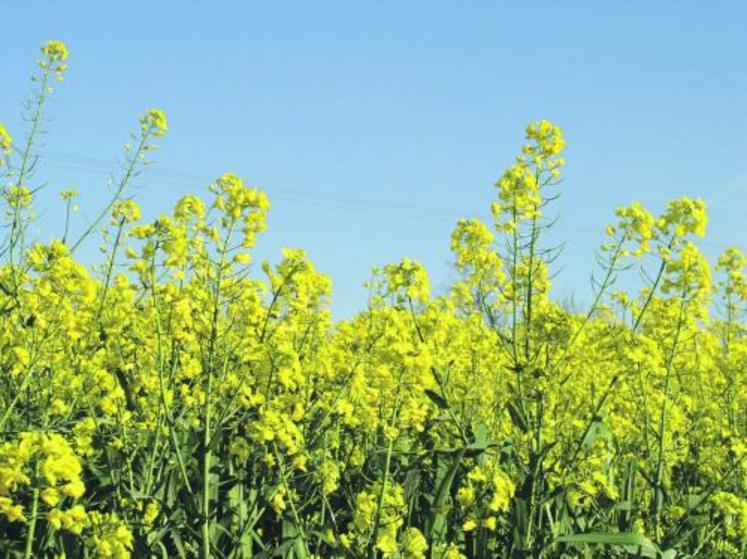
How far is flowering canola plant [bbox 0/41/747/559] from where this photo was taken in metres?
4.43

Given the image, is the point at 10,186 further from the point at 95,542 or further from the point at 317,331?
the point at 95,542

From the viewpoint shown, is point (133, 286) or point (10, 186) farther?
point (10, 186)

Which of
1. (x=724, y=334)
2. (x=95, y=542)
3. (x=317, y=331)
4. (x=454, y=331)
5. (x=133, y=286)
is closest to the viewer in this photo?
(x=95, y=542)

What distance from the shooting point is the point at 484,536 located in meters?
5.04

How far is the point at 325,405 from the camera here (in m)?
4.77

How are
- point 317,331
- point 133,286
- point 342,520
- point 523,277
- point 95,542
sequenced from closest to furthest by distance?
point 95,542 → point 133,286 → point 523,277 → point 342,520 → point 317,331

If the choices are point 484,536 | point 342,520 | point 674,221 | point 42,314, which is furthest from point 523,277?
point 42,314

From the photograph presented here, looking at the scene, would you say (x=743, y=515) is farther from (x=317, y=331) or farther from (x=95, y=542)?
(x=95, y=542)

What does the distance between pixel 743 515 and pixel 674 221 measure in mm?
1602

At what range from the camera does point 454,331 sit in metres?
7.05

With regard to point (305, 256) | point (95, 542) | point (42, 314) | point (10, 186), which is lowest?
point (95, 542)

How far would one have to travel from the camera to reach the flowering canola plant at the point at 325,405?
174 inches

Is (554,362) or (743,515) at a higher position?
(554,362)

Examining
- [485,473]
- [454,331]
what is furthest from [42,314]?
[454,331]
